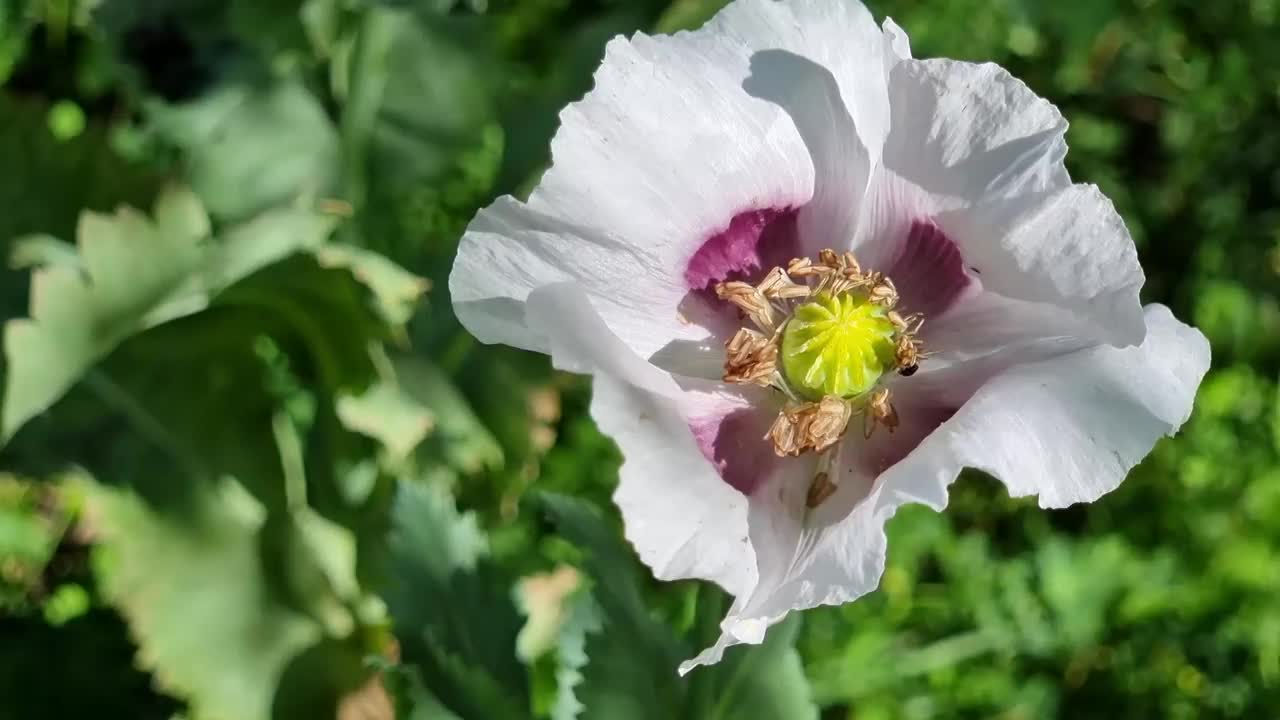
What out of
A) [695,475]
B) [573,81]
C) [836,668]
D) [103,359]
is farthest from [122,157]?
[836,668]

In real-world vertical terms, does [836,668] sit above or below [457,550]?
below

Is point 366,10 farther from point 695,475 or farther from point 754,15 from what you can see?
point 695,475

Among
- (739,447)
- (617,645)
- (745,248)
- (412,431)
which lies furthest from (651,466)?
(412,431)

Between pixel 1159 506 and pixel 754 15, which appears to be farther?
pixel 1159 506

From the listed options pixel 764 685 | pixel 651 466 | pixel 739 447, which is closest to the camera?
pixel 651 466

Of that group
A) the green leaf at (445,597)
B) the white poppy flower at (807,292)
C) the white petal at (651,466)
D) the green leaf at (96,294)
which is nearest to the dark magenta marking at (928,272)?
→ the white poppy flower at (807,292)

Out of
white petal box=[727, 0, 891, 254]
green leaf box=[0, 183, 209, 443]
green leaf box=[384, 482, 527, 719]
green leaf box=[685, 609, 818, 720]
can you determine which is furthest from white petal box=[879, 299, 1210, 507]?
green leaf box=[0, 183, 209, 443]

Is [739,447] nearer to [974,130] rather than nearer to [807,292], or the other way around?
[807,292]

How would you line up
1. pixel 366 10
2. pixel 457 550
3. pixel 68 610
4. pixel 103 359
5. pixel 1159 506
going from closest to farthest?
pixel 457 550 → pixel 103 359 → pixel 366 10 → pixel 68 610 → pixel 1159 506
